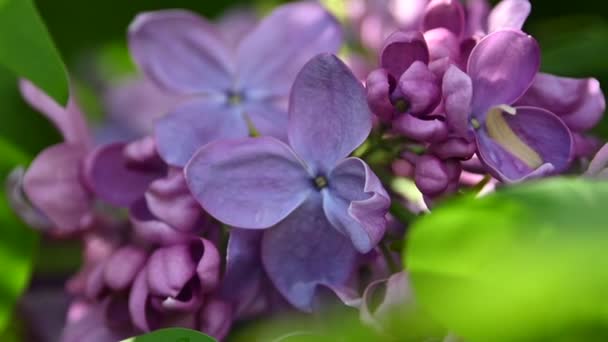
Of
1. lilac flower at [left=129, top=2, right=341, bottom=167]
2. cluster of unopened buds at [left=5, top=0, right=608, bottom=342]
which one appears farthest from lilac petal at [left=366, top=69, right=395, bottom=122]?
lilac flower at [left=129, top=2, right=341, bottom=167]

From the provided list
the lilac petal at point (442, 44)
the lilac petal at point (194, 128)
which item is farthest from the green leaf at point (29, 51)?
the lilac petal at point (442, 44)

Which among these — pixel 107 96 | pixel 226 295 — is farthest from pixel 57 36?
pixel 226 295

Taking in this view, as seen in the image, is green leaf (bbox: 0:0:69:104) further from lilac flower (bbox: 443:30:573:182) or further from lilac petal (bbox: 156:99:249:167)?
lilac flower (bbox: 443:30:573:182)

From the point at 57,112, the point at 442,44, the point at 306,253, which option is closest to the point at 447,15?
the point at 442,44

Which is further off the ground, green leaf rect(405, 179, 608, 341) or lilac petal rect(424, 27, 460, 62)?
green leaf rect(405, 179, 608, 341)

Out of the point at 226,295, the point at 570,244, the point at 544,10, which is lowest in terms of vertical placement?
the point at 544,10

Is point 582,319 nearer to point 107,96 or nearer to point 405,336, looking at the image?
point 405,336

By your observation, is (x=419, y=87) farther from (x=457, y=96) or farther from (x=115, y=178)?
(x=115, y=178)
